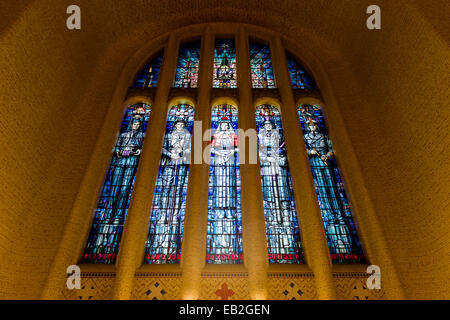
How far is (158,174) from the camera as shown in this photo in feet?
23.6

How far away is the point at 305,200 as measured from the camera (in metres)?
6.48

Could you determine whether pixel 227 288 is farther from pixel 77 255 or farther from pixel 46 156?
pixel 46 156

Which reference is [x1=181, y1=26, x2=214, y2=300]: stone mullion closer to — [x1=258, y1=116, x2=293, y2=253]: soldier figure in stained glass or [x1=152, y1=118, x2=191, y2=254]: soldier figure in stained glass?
[x1=152, y1=118, x2=191, y2=254]: soldier figure in stained glass

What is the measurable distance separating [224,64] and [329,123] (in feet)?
12.8

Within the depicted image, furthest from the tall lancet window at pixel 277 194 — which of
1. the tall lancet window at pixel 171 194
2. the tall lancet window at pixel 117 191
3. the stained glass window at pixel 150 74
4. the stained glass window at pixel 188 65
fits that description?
the stained glass window at pixel 150 74

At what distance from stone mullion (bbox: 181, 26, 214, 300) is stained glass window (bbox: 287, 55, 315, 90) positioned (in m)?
2.79

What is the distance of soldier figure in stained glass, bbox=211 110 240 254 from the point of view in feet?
20.6

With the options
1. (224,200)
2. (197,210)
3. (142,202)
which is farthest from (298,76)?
(142,202)

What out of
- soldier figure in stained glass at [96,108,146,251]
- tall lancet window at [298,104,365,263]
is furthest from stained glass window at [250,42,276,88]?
soldier figure in stained glass at [96,108,146,251]

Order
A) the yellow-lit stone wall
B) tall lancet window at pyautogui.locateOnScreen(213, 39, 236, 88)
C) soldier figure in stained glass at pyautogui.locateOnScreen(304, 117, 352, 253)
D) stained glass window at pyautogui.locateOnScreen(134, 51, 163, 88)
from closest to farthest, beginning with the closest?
the yellow-lit stone wall < soldier figure in stained glass at pyautogui.locateOnScreen(304, 117, 352, 253) < tall lancet window at pyautogui.locateOnScreen(213, 39, 236, 88) < stained glass window at pyautogui.locateOnScreen(134, 51, 163, 88)

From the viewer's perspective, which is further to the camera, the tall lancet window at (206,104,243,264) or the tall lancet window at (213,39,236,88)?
the tall lancet window at (213,39,236,88)

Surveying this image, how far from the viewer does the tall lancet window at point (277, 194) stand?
6.25 m

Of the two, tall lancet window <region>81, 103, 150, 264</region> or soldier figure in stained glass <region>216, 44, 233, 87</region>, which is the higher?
soldier figure in stained glass <region>216, 44, 233, 87</region>

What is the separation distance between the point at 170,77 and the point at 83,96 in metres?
2.41
